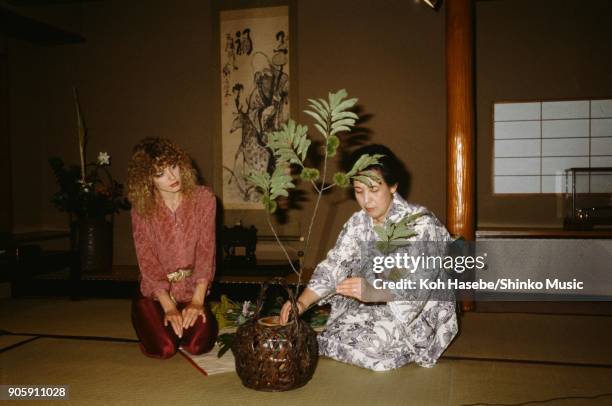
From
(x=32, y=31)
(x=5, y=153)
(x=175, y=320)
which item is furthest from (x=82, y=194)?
(x=175, y=320)

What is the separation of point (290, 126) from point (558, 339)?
2.15m

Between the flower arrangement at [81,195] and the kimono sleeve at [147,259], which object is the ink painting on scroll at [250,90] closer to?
the flower arrangement at [81,195]

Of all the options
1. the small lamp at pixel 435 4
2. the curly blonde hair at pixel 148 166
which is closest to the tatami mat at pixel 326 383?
the curly blonde hair at pixel 148 166

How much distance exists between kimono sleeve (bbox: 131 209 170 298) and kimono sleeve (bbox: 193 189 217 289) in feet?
0.66

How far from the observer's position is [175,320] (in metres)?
2.68

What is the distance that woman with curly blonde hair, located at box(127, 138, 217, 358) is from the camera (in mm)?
2725

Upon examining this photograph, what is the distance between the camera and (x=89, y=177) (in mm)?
5441

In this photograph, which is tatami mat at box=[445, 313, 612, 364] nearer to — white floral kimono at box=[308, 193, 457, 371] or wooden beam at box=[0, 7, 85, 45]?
white floral kimono at box=[308, 193, 457, 371]

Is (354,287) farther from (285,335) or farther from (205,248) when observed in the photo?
(205,248)

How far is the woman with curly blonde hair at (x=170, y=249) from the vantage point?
2.72 m

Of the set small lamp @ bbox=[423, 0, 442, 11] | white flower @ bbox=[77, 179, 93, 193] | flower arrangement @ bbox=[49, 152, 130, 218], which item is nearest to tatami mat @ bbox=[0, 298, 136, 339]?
flower arrangement @ bbox=[49, 152, 130, 218]

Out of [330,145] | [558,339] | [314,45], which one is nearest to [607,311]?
[558,339]

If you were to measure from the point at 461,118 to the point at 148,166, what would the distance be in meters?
2.46

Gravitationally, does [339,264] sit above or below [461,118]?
below
